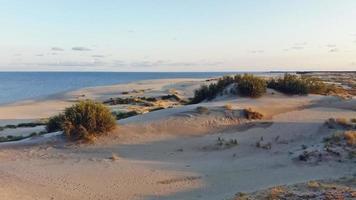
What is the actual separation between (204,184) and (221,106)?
26.1ft

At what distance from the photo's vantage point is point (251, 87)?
2247 centimetres

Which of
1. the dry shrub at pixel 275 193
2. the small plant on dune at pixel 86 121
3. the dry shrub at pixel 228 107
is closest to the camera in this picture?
the dry shrub at pixel 275 193

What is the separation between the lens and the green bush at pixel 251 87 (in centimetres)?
2225

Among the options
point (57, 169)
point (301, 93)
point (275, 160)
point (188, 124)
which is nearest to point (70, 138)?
point (57, 169)

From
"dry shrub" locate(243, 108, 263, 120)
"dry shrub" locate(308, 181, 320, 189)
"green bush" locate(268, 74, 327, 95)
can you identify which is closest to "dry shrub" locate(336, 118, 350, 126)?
"dry shrub" locate(243, 108, 263, 120)

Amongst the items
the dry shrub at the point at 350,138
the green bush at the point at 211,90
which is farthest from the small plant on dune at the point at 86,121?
the green bush at the point at 211,90

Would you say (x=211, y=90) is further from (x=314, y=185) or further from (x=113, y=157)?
(x=314, y=185)

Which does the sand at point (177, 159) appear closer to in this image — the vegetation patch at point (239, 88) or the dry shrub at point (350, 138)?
the dry shrub at point (350, 138)

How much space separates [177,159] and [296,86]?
37.6 feet

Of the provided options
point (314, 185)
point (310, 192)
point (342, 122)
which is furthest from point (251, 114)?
point (310, 192)

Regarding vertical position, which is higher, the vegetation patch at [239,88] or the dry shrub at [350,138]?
the vegetation patch at [239,88]

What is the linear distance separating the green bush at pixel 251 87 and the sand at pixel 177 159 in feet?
5.90

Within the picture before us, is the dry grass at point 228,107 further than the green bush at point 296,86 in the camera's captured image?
No

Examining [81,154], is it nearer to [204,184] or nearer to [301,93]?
[204,184]
